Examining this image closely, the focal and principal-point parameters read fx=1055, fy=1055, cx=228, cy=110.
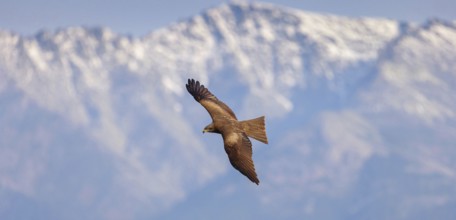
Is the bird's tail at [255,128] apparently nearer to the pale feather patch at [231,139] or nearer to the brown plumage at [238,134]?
the brown plumage at [238,134]

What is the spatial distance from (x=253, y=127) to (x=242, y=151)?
6.88 ft

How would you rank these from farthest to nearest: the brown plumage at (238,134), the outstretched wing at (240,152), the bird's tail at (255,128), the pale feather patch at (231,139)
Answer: the bird's tail at (255,128)
the pale feather patch at (231,139)
the brown plumage at (238,134)
the outstretched wing at (240,152)

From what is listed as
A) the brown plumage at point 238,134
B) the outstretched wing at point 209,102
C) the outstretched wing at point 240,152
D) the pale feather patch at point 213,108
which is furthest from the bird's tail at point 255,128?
the pale feather patch at point 213,108

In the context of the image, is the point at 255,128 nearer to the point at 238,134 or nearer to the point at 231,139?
the point at 238,134

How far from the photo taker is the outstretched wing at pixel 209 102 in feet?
133

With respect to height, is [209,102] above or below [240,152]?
above

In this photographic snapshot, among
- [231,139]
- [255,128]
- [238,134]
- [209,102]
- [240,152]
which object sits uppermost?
[209,102]

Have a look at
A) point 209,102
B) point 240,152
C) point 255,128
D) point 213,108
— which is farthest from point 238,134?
point 209,102

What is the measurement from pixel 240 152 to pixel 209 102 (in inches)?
291

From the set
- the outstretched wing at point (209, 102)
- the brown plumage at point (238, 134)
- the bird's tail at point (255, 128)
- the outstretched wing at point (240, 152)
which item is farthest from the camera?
the outstretched wing at point (209, 102)

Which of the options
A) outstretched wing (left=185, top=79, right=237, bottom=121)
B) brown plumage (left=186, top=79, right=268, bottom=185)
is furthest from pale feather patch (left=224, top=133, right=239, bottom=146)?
outstretched wing (left=185, top=79, right=237, bottom=121)

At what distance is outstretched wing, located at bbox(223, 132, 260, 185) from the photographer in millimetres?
33850

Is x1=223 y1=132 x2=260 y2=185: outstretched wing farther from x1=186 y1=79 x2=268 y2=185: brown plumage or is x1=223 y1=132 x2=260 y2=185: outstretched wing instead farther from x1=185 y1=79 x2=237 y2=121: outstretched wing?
x1=185 y1=79 x2=237 y2=121: outstretched wing

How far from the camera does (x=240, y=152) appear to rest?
3509cm
